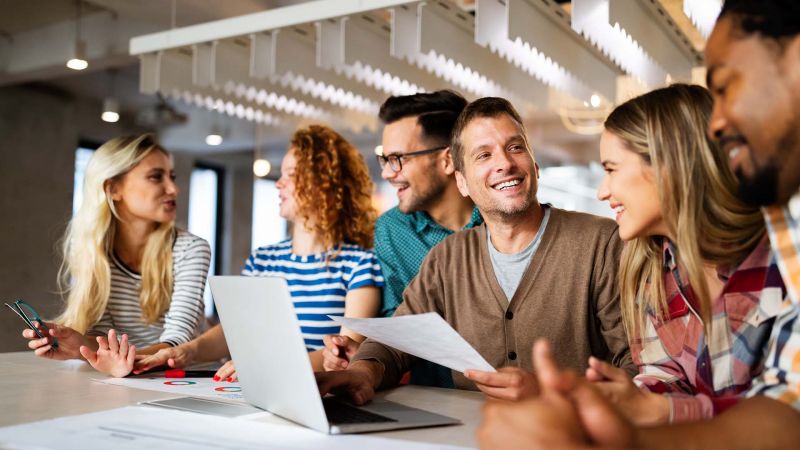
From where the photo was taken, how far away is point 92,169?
2.78 metres

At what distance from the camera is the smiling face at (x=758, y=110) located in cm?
92

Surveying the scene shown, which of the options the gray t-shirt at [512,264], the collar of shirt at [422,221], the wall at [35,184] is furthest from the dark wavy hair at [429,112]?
the wall at [35,184]

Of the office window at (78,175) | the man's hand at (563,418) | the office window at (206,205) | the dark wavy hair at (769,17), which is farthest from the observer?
the office window at (206,205)

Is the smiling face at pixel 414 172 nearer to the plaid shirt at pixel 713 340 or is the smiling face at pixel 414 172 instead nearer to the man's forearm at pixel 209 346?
the man's forearm at pixel 209 346

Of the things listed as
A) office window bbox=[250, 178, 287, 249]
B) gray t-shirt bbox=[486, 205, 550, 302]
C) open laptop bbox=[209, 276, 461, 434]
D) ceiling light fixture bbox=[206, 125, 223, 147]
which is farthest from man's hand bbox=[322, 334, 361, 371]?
office window bbox=[250, 178, 287, 249]

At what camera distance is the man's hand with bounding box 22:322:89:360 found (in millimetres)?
1969

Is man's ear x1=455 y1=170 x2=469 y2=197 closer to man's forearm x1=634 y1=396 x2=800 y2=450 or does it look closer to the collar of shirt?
the collar of shirt

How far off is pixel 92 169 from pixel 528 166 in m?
1.71

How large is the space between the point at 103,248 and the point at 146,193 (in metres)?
0.25

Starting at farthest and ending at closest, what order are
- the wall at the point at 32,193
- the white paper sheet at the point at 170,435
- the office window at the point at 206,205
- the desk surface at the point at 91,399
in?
the office window at the point at 206,205, the wall at the point at 32,193, the desk surface at the point at 91,399, the white paper sheet at the point at 170,435

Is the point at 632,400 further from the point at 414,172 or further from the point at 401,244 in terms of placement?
the point at 414,172

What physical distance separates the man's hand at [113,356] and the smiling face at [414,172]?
45.0 inches

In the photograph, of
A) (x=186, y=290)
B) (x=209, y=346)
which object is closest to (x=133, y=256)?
(x=186, y=290)

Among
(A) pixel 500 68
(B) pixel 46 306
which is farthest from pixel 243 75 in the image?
(B) pixel 46 306
